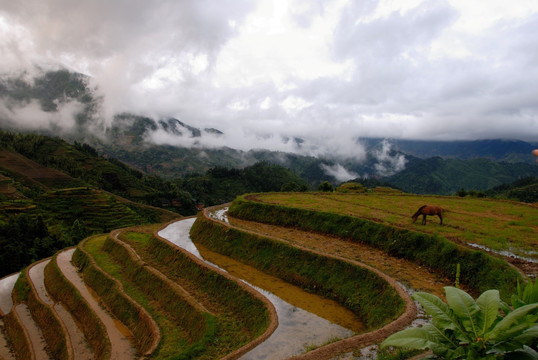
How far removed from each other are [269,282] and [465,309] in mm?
14551

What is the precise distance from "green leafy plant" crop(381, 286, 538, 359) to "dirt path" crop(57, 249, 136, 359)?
1449 centimetres

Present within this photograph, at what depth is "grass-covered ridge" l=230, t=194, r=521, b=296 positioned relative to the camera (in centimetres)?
1350

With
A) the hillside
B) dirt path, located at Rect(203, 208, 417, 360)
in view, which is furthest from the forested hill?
dirt path, located at Rect(203, 208, 417, 360)

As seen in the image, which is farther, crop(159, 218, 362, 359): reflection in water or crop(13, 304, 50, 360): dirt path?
crop(13, 304, 50, 360): dirt path

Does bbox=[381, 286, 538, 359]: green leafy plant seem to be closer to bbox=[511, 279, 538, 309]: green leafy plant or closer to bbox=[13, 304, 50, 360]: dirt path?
bbox=[511, 279, 538, 309]: green leafy plant

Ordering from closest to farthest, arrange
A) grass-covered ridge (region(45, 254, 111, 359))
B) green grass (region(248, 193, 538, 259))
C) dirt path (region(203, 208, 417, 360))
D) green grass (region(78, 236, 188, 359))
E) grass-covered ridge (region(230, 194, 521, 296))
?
dirt path (region(203, 208, 417, 360))
green grass (region(78, 236, 188, 359))
grass-covered ridge (region(230, 194, 521, 296))
grass-covered ridge (region(45, 254, 111, 359))
green grass (region(248, 193, 538, 259))

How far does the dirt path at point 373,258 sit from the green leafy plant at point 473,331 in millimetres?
10474

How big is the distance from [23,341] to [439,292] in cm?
2426

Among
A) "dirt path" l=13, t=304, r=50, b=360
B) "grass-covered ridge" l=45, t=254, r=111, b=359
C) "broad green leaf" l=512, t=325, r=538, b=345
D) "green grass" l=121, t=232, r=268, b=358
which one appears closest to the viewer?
"broad green leaf" l=512, t=325, r=538, b=345

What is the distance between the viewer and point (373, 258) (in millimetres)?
17688

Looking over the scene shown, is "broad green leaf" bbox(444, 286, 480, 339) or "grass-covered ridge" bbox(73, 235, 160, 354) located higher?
"broad green leaf" bbox(444, 286, 480, 339)

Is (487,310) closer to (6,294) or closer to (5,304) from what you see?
(5,304)

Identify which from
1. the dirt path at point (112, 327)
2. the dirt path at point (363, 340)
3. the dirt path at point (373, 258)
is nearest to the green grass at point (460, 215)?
the dirt path at point (373, 258)

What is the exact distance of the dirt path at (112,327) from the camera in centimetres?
1427
